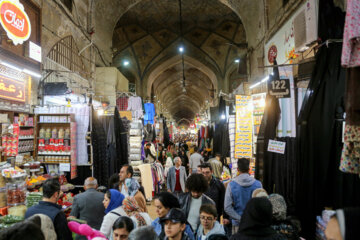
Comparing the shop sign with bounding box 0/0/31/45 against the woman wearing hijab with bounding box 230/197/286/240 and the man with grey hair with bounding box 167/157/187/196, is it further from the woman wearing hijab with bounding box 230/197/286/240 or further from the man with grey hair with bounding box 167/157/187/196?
the woman wearing hijab with bounding box 230/197/286/240

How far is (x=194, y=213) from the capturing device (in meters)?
2.68

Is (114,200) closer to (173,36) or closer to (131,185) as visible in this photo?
(131,185)

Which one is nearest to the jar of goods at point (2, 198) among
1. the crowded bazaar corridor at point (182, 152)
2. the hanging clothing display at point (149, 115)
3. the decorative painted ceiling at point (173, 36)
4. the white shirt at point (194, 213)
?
the crowded bazaar corridor at point (182, 152)

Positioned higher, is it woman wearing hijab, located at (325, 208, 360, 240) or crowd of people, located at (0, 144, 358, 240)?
woman wearing hijab, located at (325, 208, 360, 240)

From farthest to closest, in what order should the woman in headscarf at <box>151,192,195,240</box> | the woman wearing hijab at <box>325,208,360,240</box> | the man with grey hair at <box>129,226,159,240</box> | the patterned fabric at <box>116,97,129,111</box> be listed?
the patterned fabric at <box>116,97,129,111</box> < the woman in headscarf at <box>151,192,195,240</box> < the man with grey hair at <box>129,226,159,240</box> < the woman wearing hijab at <box>325,208,360,240</box>

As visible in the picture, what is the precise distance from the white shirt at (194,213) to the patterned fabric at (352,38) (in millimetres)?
2058

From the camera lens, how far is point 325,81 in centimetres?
197

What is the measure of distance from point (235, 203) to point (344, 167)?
1.76 metres

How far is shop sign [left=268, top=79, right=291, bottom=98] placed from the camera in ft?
9.90

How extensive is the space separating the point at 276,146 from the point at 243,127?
7.75ft

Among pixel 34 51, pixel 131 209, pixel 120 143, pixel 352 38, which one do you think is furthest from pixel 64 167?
pixel 352 38

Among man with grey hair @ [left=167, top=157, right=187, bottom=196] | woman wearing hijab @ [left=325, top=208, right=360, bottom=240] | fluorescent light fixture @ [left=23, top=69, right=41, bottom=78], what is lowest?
man with grey hair @ [left=167, top=157, right=187, bottom=196]

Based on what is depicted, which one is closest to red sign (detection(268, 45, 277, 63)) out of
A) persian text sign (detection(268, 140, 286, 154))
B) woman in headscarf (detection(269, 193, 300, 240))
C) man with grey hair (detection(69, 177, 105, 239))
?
persian text sign (detection(268, 140, 286, 154))

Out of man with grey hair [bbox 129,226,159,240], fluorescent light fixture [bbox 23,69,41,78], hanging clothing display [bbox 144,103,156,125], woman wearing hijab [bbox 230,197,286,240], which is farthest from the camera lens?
hanging clothing display [bbox 144,103,156,125]
